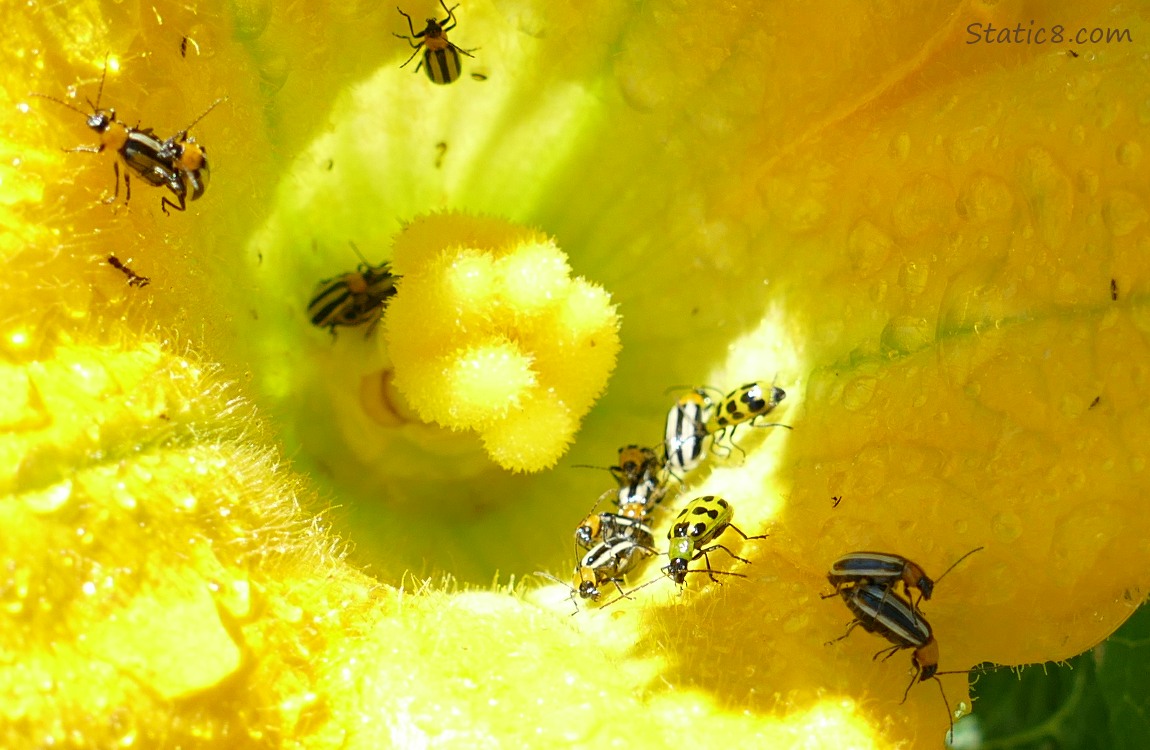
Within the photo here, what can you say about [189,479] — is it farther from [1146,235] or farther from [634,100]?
[1146,235]

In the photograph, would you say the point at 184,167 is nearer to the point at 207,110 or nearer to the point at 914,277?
the point at 207,110

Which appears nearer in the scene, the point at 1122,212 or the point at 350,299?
the point at 1122,212

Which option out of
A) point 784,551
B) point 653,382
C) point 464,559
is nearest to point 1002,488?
point 784,551

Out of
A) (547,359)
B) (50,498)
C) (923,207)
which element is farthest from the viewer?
(547,359)

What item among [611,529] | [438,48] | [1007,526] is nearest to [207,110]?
[438,48]

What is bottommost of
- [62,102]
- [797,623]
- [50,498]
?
[50,498]

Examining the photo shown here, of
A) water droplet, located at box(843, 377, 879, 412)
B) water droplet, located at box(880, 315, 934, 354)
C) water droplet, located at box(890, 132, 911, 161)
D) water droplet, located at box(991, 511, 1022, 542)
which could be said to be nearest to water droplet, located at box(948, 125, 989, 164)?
water droplet, located at box(890, 132, 911, 161)
